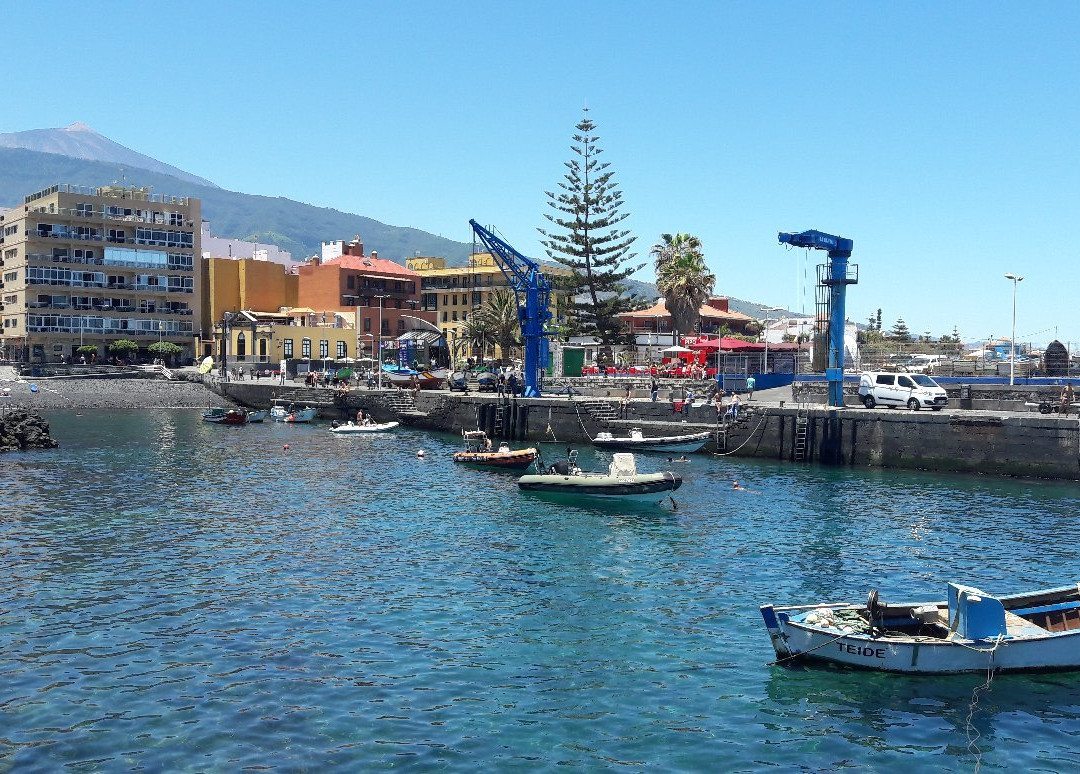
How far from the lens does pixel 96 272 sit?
362 ft

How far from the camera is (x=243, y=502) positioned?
39.3 m

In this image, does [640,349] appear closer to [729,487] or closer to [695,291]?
[695,291]

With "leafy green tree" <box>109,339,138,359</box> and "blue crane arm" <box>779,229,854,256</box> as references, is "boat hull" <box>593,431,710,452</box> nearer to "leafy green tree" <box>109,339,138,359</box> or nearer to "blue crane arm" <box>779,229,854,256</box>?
"blue crane arm" <box>779,229,854,256</box>

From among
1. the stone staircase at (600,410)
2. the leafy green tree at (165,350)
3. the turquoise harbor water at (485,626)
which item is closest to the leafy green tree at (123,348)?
the leafy green tree at (165,350)

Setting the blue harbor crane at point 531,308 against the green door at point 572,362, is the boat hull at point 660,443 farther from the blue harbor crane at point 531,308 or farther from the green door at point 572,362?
the green door at point 572,362

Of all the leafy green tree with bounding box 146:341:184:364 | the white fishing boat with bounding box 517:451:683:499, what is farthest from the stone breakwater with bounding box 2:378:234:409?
the white fishing boat with bounding box 517:451:683:499

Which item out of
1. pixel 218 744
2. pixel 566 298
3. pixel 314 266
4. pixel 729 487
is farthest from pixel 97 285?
pixel 218 744

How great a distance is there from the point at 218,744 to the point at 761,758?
9004 millimetres

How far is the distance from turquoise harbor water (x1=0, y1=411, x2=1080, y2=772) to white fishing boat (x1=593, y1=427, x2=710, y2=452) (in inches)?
465

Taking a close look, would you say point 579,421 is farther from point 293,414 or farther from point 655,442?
point 293,414

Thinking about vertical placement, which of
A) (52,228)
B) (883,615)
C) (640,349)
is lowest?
(883,615)

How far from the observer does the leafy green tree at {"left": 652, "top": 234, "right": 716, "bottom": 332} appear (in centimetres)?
9694

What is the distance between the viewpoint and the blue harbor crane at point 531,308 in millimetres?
68375

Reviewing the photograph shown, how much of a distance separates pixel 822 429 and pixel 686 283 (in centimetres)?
4639
